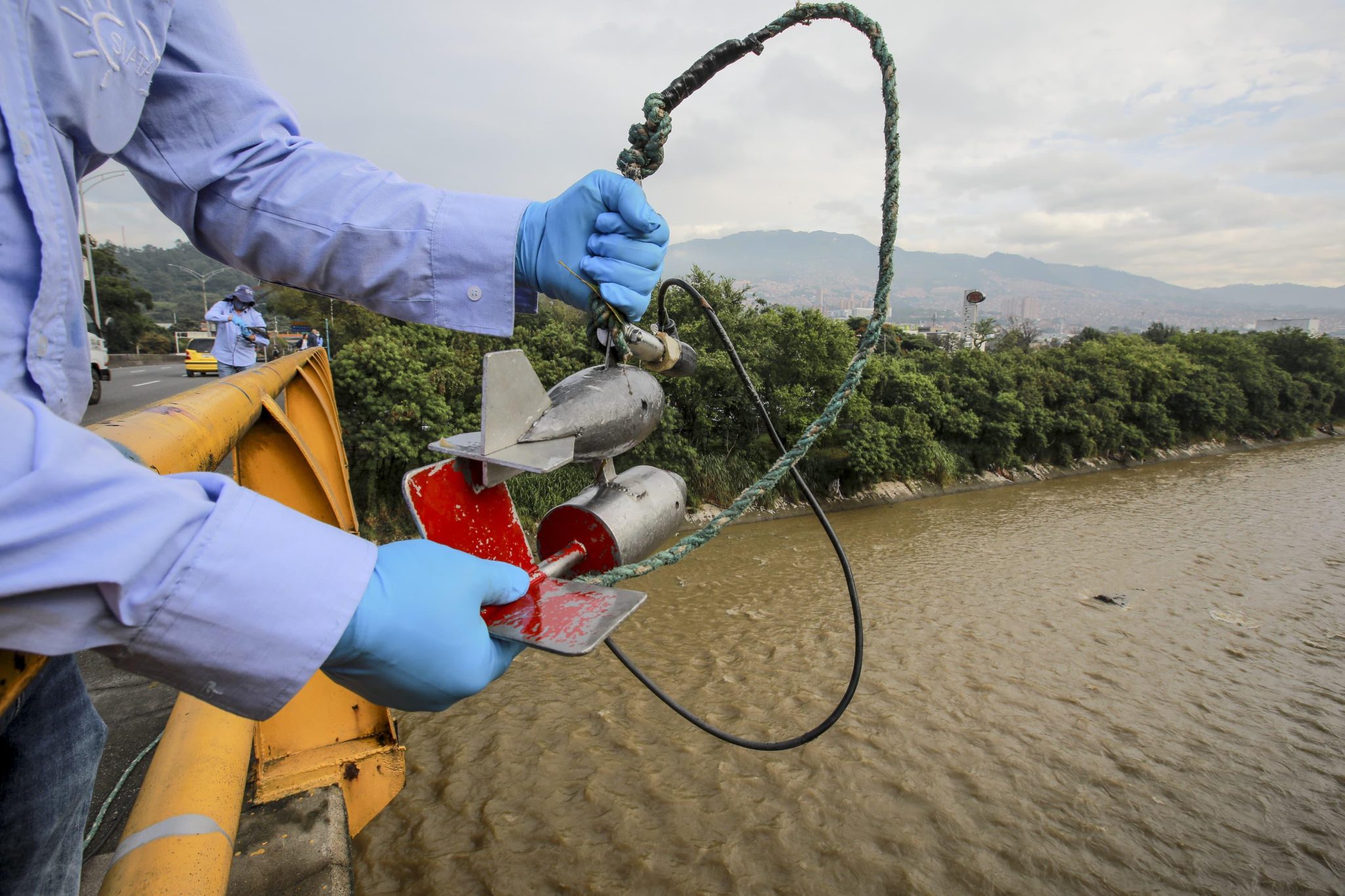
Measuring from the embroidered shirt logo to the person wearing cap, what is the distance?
345 inches

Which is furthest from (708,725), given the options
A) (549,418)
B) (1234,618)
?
(1234,618)

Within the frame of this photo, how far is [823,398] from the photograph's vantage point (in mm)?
11828

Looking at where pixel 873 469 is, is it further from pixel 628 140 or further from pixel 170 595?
pixel 170 595

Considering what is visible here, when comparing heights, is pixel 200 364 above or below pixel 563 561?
below

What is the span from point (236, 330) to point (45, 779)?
9.37 meters

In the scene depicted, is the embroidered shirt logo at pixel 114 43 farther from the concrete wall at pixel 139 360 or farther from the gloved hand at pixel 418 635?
the concrete wall at pixel 139 360

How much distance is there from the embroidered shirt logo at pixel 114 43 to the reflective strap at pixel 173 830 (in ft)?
4.43

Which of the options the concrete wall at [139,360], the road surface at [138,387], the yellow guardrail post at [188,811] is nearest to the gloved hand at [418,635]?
the yellow guardrail post at [188,811]

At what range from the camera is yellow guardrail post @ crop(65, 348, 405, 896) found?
1206mm

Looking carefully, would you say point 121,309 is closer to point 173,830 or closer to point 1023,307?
point 173,830

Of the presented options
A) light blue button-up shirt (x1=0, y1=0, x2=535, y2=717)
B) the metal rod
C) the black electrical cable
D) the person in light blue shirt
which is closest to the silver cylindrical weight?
the metal rod

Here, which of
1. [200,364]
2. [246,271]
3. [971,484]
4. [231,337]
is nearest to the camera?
[246,271]

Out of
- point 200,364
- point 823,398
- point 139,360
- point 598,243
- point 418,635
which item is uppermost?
point 598,243

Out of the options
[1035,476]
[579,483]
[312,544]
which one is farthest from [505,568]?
[1035,476]
